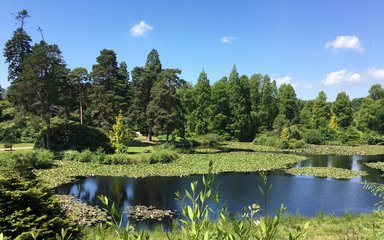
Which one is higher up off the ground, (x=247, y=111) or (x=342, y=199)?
(x=247, y=111)

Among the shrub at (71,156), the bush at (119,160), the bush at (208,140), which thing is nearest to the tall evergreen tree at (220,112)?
the bush at (208,140)

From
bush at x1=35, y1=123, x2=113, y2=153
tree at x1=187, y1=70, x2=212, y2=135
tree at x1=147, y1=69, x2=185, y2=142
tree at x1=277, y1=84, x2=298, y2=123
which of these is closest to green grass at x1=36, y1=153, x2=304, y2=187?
bush at x1=35, y1=123, x2=113, y2=153

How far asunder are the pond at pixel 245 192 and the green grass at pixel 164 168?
4.76 feet

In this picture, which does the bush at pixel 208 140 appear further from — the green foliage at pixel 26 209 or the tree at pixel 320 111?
the green foliage at pixel 26 209

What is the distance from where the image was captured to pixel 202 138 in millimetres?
50188

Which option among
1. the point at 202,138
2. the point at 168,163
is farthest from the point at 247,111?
the point at 168,163

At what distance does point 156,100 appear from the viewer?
42875 mm

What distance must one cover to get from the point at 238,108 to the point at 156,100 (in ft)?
62.1

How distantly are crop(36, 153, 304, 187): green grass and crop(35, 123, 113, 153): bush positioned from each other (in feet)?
16.3

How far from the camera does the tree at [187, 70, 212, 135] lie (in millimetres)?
56097

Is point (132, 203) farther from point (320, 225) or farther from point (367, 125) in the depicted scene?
point (367, 125)

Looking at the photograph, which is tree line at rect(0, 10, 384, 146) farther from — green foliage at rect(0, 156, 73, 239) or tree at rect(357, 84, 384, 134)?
green foliage at rect(0, 156, 73, 239)

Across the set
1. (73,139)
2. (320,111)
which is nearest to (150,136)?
(73,139)

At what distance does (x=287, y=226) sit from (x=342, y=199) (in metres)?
10.6
